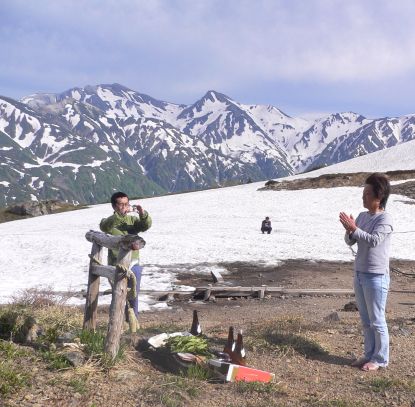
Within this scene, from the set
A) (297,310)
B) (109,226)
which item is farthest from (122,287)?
(297,310)

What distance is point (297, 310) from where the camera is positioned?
→ 14453mm

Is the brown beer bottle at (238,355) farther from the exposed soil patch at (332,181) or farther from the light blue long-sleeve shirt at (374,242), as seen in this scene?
the exposed soil patch at (332,181)

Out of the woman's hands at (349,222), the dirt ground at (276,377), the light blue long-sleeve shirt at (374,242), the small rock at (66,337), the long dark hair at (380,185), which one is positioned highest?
the long dark hair at (380,185)

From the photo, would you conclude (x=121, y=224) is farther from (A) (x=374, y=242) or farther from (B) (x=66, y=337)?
(A) (x=374, y=242)

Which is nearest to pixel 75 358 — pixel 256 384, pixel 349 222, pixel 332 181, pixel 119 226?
pixel 256 384

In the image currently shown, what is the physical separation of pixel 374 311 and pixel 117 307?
391 centimetres

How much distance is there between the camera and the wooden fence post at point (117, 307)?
6840 mm

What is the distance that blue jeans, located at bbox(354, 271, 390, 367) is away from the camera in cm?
739

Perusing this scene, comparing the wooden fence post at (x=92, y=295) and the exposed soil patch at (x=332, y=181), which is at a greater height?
the exposed soil patch at (x=332, y=181)

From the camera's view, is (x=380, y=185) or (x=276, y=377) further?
(x=276, y=377)

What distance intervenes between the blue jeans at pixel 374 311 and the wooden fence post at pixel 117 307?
3652 mm

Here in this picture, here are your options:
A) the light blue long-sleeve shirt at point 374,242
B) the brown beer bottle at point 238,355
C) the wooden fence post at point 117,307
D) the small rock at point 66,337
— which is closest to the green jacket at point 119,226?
the small rock at point 66,337

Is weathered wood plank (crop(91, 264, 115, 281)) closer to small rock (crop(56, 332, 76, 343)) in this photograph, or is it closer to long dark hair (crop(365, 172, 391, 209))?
small rock (crop(56, 332, 76, 343))

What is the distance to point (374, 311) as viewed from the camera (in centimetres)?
742
